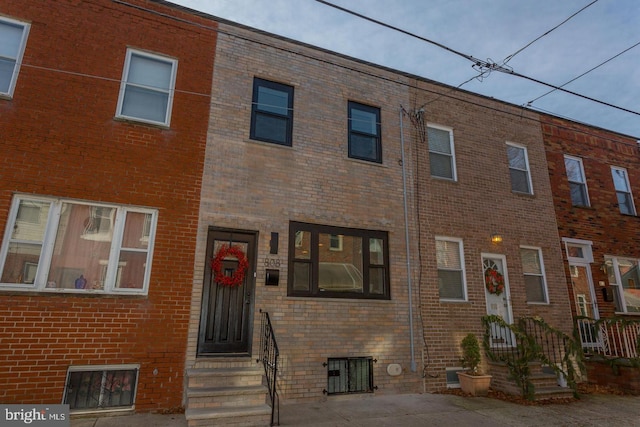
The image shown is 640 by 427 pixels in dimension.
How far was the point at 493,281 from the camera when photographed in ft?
28.3

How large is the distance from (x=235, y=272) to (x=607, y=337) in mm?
9389

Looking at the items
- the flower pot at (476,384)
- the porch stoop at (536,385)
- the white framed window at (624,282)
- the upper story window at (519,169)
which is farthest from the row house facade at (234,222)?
the porch stoop at (536,385)

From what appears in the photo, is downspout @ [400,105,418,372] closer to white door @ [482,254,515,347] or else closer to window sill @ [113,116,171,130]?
white door @ [482,254,515,347]

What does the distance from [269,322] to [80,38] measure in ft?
19.5

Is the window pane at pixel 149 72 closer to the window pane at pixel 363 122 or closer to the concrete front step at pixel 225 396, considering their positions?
the window pane at pixel 363 122

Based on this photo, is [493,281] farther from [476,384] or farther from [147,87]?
[147,87]

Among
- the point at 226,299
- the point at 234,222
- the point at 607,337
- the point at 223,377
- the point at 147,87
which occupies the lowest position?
the point at 223,377

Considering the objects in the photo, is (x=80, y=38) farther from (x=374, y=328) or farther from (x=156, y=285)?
(x=374, y=328)

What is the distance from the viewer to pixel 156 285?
19.6ft

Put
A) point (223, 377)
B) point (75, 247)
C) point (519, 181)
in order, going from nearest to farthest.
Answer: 1. point (223, 377)
2. point (75, 247)
3. point (519, 181)

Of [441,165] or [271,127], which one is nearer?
[271,127]

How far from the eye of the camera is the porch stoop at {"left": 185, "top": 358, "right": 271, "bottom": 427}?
4.87 meters

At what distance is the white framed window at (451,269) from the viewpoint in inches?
325

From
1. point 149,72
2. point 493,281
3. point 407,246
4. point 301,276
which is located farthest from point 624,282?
point 149,72
